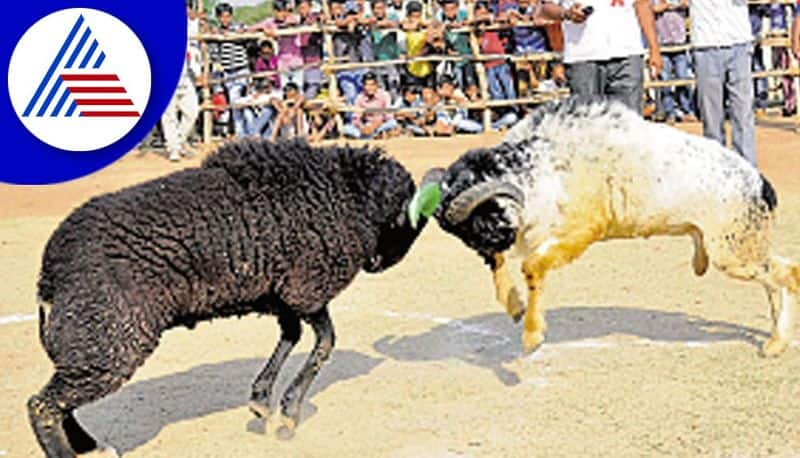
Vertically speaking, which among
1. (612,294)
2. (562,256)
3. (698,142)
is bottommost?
(612,294)

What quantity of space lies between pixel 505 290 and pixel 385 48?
11323 mm

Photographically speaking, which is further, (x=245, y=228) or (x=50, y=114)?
(x=50, y=114)

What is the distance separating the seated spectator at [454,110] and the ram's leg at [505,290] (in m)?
10.8

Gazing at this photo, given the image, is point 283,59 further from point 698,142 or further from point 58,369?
point 58,369

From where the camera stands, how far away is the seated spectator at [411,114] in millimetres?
17531

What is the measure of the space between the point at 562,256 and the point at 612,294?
7.49 ft

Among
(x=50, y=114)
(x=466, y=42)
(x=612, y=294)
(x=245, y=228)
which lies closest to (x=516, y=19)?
(x=466, y=42)

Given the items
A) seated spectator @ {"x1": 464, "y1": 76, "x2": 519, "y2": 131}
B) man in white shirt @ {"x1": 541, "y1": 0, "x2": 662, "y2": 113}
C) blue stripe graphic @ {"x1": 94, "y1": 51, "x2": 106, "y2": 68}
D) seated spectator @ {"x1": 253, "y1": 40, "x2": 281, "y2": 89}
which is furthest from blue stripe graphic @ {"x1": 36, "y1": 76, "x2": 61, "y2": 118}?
seated spectator @ {"x1": 464, "y1": 76, "x2": 519, "y2": 131}

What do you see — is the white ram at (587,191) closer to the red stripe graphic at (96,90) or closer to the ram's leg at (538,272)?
the ram's leg at (538,272)

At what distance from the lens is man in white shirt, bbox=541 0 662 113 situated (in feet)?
25.7

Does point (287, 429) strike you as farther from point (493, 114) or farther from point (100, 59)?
point (493, 114)

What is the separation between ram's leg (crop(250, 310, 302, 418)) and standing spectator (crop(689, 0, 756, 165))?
14.2ft

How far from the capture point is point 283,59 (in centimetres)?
1767

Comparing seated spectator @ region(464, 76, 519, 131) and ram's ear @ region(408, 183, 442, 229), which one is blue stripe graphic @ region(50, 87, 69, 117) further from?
ram's ear @ region(408, 183, 442, 229)
